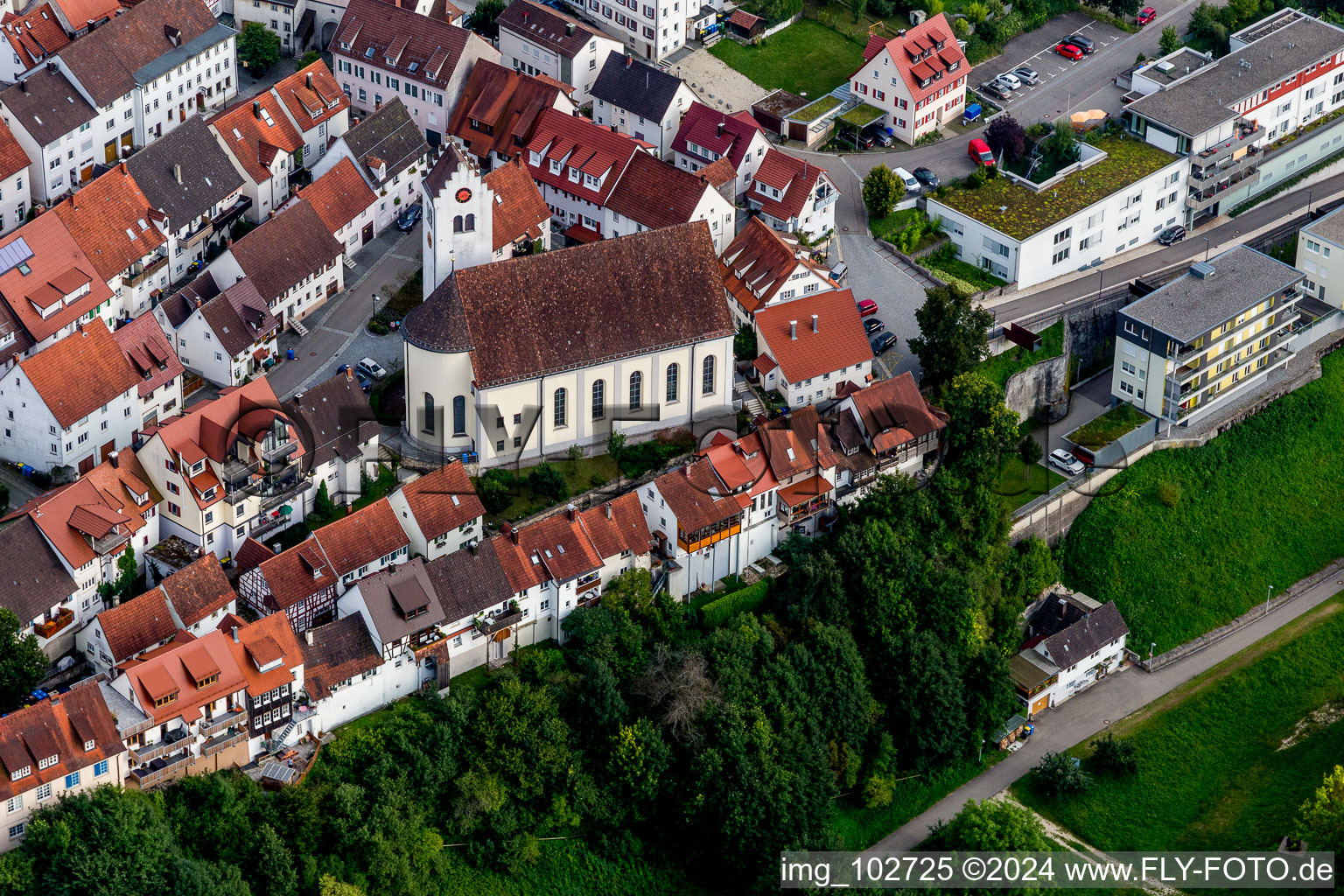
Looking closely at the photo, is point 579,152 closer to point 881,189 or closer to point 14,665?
point 881,189

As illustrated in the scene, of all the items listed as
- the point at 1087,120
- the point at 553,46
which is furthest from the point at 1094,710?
the point at 553,46

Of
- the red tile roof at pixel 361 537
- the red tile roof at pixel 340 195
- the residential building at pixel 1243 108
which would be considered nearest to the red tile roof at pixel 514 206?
the red tile roof at pixel 340 195

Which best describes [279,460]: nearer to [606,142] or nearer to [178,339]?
[178,339]

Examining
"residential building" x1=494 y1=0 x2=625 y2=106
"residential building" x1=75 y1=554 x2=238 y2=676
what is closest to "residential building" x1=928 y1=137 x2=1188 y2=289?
"residential building" x1=494 y1=0 x2=625 y2=106

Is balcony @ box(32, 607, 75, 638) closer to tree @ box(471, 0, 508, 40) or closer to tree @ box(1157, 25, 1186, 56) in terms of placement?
tree @ box(471, 0, 508, 40)

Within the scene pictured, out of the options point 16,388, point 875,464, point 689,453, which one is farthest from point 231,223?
point 875,464

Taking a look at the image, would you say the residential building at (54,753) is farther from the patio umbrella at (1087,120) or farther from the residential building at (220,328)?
the patio umbrella at (1087,120)
